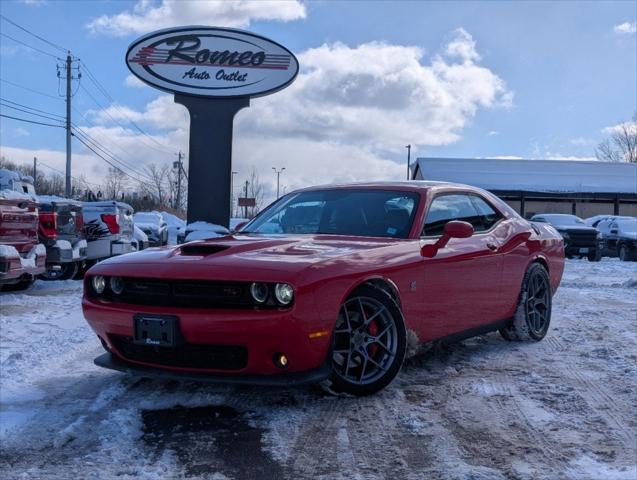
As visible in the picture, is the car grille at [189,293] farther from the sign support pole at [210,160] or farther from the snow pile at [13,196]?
the sign support pole at [210,160]

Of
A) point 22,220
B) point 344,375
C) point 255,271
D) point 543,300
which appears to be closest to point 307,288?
point 255,271

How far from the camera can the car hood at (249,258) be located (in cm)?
375

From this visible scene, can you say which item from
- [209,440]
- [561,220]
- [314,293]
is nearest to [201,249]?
[314,293]

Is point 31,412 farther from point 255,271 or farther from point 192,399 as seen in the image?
point 255,271

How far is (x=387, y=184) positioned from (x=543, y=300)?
79.9 inches

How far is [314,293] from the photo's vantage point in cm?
371

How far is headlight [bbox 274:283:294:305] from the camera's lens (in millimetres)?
3678

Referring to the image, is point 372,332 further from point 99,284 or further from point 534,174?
point 534,174

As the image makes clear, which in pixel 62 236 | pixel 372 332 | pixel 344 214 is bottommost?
pixel 372 332

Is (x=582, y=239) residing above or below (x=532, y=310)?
above

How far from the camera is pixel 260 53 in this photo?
16.7m

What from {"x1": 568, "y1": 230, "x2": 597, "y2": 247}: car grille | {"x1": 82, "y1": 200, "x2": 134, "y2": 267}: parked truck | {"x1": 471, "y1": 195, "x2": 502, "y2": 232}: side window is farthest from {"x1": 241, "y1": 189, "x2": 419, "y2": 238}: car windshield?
{"x1": 568, "y1": 230, "x2": 597, "y2": 247}: car grille

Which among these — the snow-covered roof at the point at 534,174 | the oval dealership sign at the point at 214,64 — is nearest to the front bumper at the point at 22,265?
the oval dealership sign at the point at 214,64

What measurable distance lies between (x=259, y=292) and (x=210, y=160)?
13.4 metres
